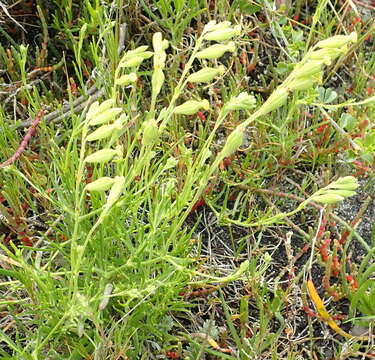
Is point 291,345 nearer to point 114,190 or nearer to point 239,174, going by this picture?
point 239,174

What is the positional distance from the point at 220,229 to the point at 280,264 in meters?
0.22

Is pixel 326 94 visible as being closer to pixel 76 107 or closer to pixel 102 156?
pixel 76 107

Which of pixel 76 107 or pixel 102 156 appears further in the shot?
pixel 76 107

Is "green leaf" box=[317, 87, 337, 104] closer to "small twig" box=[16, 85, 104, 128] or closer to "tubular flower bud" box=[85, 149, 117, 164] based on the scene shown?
"small twig" box=[16, 85, 104, 128]

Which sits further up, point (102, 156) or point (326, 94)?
point (102, 156)

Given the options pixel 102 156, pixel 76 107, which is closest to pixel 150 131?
pixel 102 156

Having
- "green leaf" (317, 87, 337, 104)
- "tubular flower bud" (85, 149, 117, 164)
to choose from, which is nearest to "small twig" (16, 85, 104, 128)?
"green leaf" (317, 87, 337, 104)

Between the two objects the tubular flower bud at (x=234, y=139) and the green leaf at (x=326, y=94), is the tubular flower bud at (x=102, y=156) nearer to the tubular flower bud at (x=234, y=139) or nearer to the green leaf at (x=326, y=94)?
the tubular flower bud at (x=234, y=139)

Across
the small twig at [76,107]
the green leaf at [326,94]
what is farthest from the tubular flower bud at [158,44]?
the green leaf at [326,94]

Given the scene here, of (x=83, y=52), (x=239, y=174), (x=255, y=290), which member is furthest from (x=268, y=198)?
(x=83, y=52)

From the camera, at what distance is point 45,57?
7.09 ft

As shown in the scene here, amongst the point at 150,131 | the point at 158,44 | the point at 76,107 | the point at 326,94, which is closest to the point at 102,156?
the point at 150,131

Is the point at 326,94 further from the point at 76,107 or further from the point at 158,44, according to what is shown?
the point at 158,44

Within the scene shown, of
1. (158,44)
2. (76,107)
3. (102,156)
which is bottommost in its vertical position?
(76,107)
